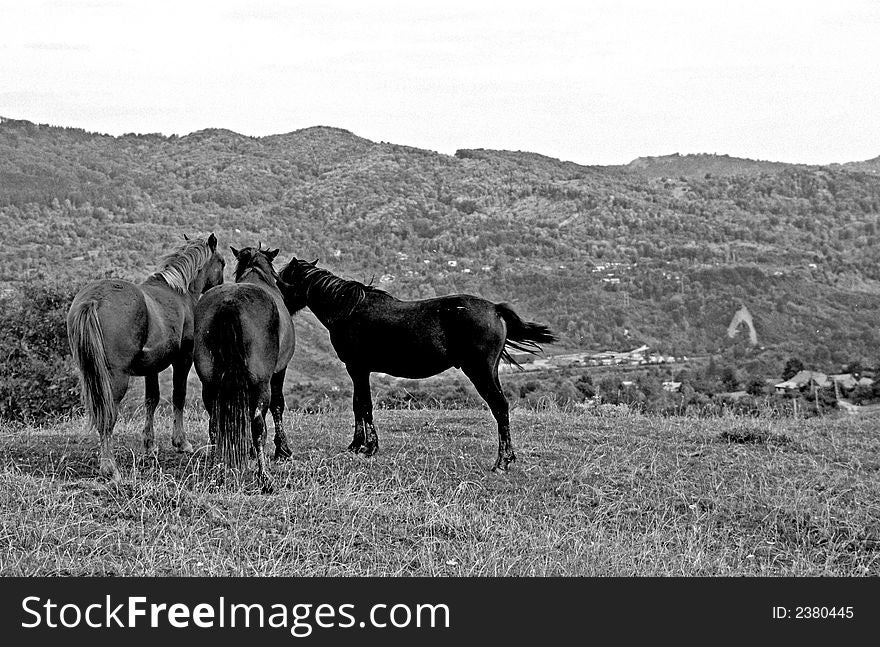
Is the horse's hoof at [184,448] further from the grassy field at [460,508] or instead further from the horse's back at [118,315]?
the horse's back at [118,315]

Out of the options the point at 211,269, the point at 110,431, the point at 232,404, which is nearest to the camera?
the point at 232,404

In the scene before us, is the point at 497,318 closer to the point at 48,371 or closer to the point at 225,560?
the point at 225,560

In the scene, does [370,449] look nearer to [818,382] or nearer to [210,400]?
[210,400]

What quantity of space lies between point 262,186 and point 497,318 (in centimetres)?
9681

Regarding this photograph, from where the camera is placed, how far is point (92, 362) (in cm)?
817

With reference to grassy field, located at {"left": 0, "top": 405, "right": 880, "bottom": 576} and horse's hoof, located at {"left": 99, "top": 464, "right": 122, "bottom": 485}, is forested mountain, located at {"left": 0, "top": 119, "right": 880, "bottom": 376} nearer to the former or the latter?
grassy field, located at {"left": 0, "top": 405, "right": 880, "bottom": 576}

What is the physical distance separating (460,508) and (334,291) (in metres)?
3.16

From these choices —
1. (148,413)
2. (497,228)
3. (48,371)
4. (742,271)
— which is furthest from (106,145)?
(148,413)

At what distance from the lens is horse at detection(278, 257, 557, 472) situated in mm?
9156

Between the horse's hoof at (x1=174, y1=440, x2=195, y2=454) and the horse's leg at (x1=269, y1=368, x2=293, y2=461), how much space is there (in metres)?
0.96

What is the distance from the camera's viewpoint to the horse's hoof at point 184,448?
959cm

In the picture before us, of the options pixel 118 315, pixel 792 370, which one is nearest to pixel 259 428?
pixel 118 315

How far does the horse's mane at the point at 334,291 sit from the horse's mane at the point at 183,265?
113cm

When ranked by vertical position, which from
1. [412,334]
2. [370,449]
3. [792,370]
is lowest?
[792,370]
